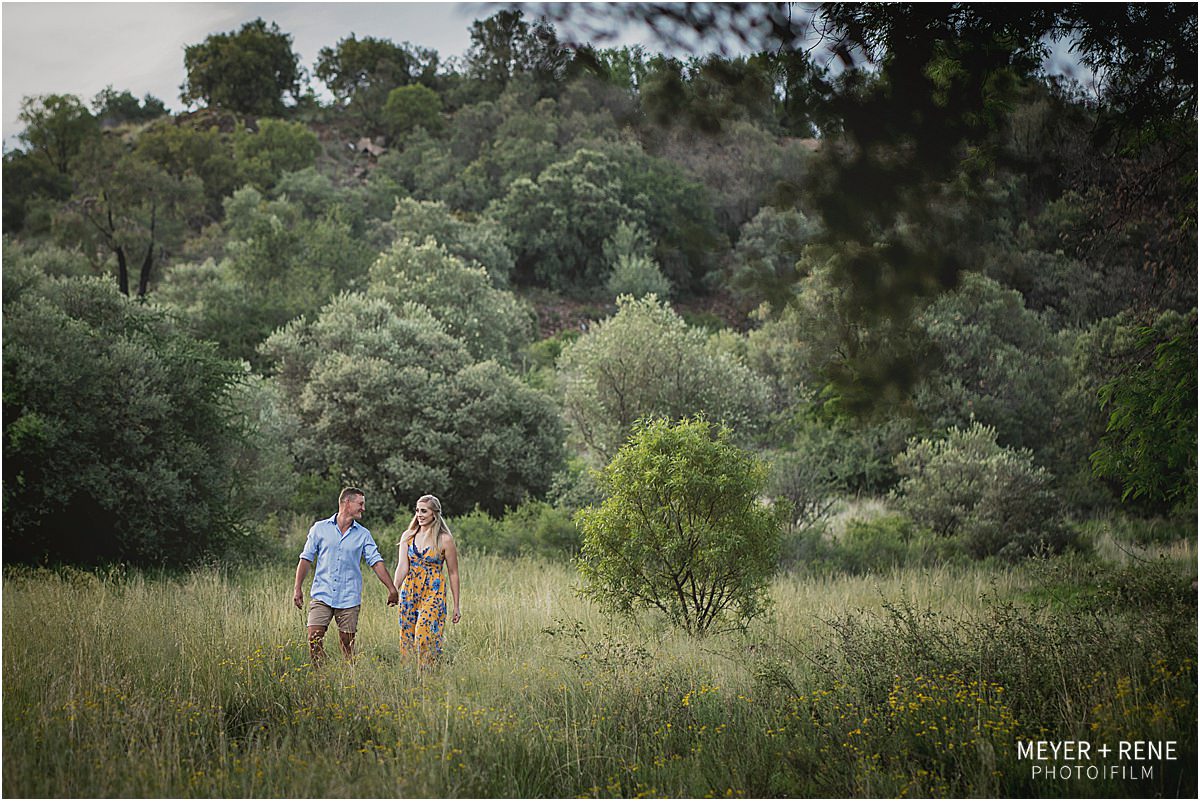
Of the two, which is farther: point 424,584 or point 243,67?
point 243,67

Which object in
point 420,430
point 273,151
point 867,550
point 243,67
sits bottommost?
point 867,550

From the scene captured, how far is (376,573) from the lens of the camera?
212 inches

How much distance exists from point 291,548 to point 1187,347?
10.7 metres

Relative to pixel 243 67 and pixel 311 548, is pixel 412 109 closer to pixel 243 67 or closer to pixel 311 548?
pixel 243 67

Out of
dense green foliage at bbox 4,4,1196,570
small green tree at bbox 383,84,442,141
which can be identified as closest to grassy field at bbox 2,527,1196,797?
dense green foliage at bbox 4,4,1196,570

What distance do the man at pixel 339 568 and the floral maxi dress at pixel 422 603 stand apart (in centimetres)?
24

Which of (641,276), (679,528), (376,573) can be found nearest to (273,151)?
(641,276)

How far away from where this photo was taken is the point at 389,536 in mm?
13227

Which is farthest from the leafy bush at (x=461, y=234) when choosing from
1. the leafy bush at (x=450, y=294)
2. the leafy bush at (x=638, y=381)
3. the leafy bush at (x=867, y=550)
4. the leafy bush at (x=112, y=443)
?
the leafy bush at (x=867, y=550)

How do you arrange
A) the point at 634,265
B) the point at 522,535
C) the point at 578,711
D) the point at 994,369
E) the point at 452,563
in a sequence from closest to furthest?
the point at 578,711, the point at 452,563, the point at 522,535, the point at 994,369, the point at 634,265

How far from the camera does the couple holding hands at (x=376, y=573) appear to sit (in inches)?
222

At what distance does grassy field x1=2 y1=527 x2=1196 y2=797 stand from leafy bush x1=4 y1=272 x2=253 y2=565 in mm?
3298

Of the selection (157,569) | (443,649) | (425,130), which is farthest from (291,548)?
(425,130)

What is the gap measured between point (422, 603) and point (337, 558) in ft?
2.10
